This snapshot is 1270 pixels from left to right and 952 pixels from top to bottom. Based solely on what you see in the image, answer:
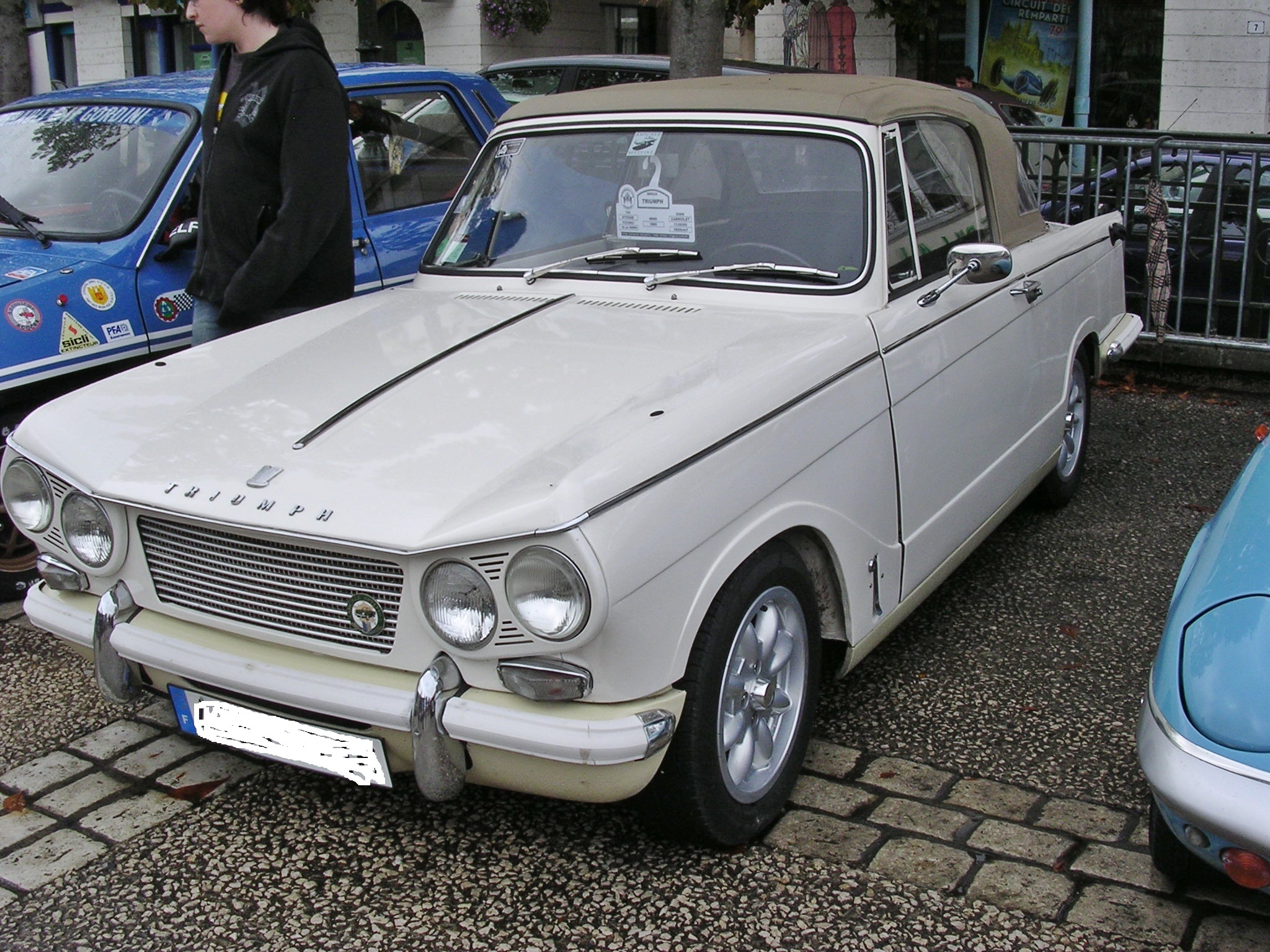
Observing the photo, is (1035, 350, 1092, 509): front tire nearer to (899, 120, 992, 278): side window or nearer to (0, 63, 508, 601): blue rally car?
(899, 120, 992, 278): side window

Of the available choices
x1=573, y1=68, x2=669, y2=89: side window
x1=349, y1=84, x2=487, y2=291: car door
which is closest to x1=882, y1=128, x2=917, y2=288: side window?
x1=349, y1=84, x2=487, y2=291: car door

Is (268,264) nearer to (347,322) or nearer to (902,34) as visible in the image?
(347,322)

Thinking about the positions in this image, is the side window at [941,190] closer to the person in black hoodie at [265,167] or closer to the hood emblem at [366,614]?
the person in black hoodie at [265,167]

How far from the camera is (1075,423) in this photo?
555 centimetres

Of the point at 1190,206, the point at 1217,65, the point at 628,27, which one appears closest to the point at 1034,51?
the point at 1217,65

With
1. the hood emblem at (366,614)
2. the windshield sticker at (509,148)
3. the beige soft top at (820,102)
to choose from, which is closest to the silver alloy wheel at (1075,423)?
the beige soft top at (820,102)

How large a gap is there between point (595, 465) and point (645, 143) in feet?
Answer: 5.65

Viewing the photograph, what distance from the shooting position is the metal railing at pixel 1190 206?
7.23 metres

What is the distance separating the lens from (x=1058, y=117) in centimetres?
1541

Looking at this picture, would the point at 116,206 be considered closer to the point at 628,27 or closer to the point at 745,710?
the point at 745,710

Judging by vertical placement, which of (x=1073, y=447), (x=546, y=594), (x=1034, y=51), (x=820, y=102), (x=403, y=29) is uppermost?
(x=403, y=29)

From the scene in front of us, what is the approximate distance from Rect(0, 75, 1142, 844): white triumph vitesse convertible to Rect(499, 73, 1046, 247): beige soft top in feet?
0.07

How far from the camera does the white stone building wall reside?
13484 millimetres

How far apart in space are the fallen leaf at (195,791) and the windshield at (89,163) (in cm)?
238
